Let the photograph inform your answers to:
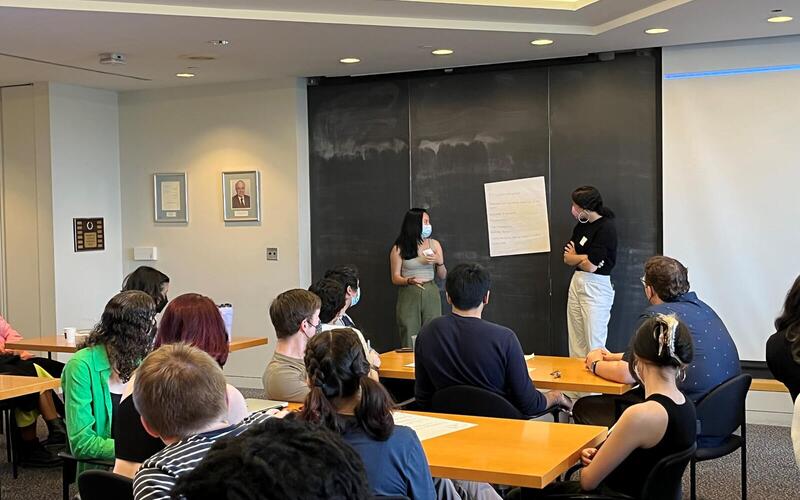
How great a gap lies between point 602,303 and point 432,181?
1848 mm

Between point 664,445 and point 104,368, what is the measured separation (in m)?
2.23

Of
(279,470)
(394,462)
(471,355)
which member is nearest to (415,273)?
(471,355)

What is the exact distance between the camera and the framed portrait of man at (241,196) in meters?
8.05

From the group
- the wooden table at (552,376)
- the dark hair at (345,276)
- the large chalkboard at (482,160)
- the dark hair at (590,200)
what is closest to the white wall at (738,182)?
the dark hair at (590,200)

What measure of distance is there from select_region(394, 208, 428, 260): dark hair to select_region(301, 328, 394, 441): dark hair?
4412 mm

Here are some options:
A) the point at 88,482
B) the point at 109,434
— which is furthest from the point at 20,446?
the point at 88,482

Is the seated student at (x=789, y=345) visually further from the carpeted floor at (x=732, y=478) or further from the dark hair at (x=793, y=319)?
the carpeted floor at (x=732, y=478)

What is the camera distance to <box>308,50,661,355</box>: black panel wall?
6.83 meters

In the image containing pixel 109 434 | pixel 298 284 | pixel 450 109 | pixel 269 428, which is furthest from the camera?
pixel 298 284

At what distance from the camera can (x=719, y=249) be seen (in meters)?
6.54

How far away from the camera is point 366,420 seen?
2.40 m

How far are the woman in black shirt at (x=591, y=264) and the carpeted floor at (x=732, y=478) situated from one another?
1.40 metres

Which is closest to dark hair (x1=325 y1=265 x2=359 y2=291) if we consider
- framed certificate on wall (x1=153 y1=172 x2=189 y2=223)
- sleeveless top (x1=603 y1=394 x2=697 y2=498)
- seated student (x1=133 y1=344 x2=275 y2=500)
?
sleeveless top (x1=603 y1=394 x2=697 y2=498)

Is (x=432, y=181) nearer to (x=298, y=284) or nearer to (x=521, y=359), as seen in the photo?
(x=298, y=284)
